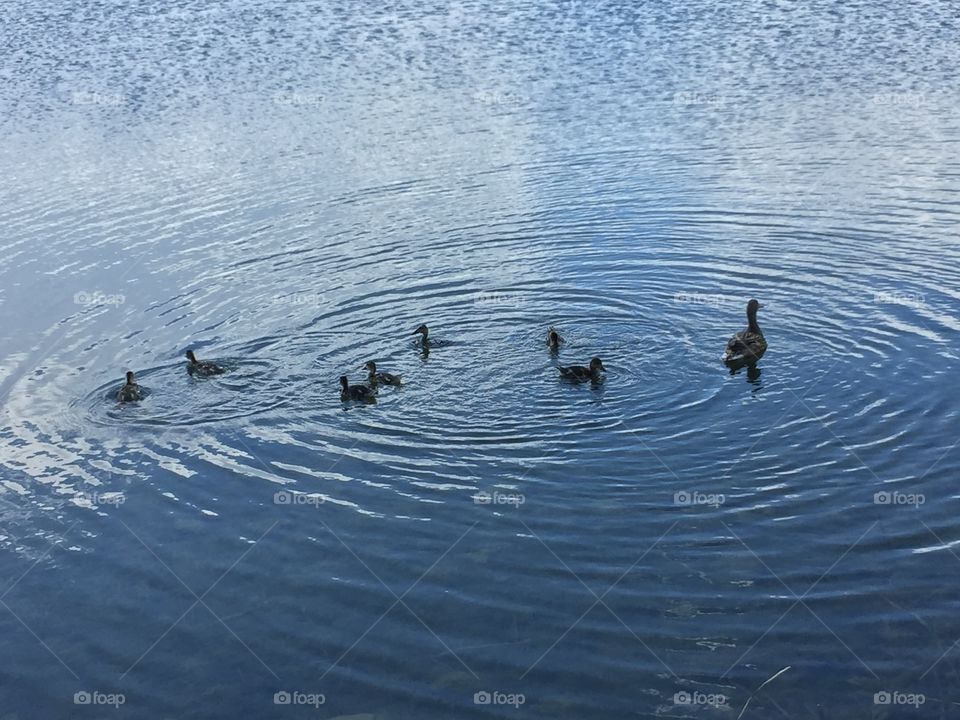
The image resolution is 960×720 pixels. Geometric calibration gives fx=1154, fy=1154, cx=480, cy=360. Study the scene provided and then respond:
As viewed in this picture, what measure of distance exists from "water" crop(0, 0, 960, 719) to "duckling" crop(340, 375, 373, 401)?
453 millimetres

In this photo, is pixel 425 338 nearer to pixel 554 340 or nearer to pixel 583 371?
pixel 554 340

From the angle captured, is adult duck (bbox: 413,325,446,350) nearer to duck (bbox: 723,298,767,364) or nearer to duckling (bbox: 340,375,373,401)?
duckling (bbox: 340,375,373,401)

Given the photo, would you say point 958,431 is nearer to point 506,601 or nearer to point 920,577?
point 920,577

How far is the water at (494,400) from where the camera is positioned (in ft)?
A: 39.1

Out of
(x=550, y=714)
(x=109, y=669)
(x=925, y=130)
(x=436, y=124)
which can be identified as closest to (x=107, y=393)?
(x=109, y=669)

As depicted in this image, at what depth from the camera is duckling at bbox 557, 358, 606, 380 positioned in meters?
17.6

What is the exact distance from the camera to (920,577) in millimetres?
12516

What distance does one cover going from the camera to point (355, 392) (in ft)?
57.6

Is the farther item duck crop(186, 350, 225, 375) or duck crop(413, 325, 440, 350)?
duck crop(413, 325, 440, 350)

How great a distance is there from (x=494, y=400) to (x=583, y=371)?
4.75 feet

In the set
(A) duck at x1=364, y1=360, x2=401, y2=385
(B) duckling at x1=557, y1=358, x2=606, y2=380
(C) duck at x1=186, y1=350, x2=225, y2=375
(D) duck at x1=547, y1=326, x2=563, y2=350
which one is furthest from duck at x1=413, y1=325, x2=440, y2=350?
(C) duck at x1=186, y1=350, x2=225, y2=375

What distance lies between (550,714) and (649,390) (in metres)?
7.31

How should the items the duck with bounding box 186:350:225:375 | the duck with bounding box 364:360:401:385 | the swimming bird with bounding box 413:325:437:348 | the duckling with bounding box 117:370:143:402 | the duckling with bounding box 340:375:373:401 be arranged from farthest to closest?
the swimming bird with bounding box 413:325:437:348 < the duck with bounding box 186:350:225:375 < the duckling with bounding box 117:370:143:402 < the duck with bounding box 364:360:401:385 < the duckling with bounding box 340:375:373:401

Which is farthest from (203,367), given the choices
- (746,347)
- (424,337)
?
(746,347)
